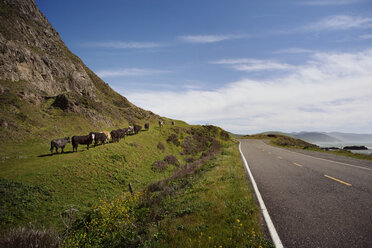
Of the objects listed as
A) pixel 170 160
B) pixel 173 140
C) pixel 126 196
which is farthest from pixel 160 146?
pixel 126 196

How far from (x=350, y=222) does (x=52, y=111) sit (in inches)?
1318

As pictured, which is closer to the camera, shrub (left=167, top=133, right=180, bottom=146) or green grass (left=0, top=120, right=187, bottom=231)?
green grass (left=0, top=120, right=187, bottom=231)

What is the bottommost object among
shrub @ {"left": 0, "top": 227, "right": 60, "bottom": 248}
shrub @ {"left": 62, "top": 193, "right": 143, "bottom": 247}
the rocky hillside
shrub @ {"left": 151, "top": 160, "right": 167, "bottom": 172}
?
shrub @ {"left": 151, "top": 160, "right": 167, "bottom": 172}

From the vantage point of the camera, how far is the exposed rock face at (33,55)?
2661cm

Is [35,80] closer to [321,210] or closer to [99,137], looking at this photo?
[99,137]

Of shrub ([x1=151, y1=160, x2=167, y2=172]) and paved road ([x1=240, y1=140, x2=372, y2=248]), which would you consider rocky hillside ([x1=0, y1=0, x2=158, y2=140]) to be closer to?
shrub ([x1=151, y1=160, x2=167, y2=172])

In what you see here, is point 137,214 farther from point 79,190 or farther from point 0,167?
point 0,167

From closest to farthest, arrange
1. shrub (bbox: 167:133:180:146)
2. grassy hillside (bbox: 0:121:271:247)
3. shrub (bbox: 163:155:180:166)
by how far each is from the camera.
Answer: grassy hillside (bbox: 0:121:271:247) < shrub (bbox: 163:155:180:166) < shrub (bbox: 167:133:180:146)

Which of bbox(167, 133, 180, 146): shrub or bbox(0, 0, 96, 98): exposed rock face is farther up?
bbox(0, 0, 96, 98): exposed rock face

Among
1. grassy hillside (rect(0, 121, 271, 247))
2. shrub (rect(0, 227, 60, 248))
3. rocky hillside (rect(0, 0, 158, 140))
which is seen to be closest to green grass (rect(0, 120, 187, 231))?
grassy hillside (rect(0, 121, 271, 247))

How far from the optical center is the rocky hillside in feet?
67.1

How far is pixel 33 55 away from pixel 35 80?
20.6 feet

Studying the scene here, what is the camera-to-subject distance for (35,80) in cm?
2911

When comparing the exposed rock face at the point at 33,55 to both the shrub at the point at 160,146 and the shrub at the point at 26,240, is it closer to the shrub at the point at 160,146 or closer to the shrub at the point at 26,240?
the shrub at the point at 160,146
